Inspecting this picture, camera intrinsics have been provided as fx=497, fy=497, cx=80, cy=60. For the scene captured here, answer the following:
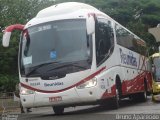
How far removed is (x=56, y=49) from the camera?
52.4ft

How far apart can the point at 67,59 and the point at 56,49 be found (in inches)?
21.2

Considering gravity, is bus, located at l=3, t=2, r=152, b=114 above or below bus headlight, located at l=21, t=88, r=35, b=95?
above

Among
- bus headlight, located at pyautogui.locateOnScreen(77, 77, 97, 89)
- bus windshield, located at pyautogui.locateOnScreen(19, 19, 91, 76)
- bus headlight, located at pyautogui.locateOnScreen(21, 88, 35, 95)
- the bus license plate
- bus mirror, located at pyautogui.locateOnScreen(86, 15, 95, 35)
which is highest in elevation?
bus mirror, located at pyautogui.locateOnScreen(86, 15, 95, 35)

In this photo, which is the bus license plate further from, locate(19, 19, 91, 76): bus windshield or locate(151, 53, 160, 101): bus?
locate(151, 53, 160, 101): bus

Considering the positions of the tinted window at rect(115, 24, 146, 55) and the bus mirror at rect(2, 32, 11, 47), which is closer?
the bus mirror at rect(2, 32, 11, 47)

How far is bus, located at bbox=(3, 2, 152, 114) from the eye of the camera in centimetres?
1553

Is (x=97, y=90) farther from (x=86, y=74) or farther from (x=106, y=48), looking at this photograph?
(x=106, y=48)

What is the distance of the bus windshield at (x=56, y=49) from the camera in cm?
1569

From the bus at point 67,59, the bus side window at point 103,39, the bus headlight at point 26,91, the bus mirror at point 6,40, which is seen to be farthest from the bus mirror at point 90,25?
the bus mirror at point 6,40

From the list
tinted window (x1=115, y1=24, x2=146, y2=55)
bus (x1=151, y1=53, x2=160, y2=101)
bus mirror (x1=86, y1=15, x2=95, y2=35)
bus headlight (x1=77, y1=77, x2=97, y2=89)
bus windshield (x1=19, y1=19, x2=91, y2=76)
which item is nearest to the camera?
bus mirror (x1=86, y1=15, x2=95, y2=35)

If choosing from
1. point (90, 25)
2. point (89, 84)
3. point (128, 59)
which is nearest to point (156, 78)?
point (128, 59)

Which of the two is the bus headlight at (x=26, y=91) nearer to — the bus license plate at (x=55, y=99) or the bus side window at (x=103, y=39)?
the bus license plate at (x=55, y=99)

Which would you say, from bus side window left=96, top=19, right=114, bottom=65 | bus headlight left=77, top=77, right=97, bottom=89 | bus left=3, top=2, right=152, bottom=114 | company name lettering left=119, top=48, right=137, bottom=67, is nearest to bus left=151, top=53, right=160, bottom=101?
company name lettering left=119, top=48, right=137, bottom=67

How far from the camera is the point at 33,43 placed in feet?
53.6
